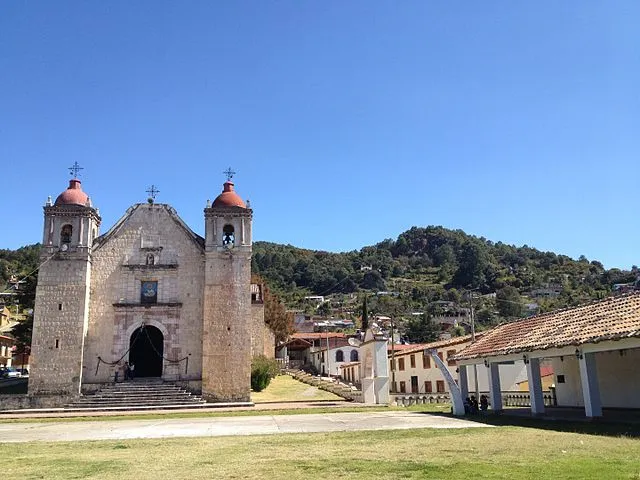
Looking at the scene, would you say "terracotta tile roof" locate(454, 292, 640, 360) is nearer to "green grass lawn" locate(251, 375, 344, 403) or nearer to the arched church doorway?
"green grass lawn" locate(251, 375, 344, 403)

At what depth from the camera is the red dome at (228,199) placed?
112 feet

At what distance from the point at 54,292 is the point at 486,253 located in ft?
522

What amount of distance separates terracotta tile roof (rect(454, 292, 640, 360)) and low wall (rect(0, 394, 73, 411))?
68.4 feet

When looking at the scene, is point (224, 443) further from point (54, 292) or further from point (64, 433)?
point (54, 292)

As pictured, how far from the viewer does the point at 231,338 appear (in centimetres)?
3222

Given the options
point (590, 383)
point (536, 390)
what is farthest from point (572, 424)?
point (536, 390)

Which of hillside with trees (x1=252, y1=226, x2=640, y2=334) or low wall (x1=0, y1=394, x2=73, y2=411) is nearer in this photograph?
low wall (x1=0, y1=394, x2=73, y2=411)

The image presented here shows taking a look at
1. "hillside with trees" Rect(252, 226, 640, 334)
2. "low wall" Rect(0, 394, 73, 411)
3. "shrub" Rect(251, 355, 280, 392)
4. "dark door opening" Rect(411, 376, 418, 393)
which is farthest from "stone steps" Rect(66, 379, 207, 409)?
"hillside with trees" Rect(252, 226, 640, 334)

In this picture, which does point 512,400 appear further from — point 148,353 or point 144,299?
point 144,299

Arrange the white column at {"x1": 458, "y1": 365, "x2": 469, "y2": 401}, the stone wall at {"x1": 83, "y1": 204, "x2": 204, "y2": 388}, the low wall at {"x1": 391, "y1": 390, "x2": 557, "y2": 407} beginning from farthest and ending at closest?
1. the stone wall at {"x1": 83, "y1": 204, "x2": 204, "y2": 388}
2. the low wall at {"x1": 391, "y1": 390, "x2": 557, "y2": 407}
3. the white column at {"x1": 458, "y1": 365, "x2": 469, "y2": 401}

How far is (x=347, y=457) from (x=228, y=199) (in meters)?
25.7

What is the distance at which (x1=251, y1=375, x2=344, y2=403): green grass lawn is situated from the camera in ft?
110

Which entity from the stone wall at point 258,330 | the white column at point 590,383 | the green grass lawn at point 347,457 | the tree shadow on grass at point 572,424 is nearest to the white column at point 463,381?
the tree shadow on grass at point 572,424

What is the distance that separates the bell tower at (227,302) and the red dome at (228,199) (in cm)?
2
